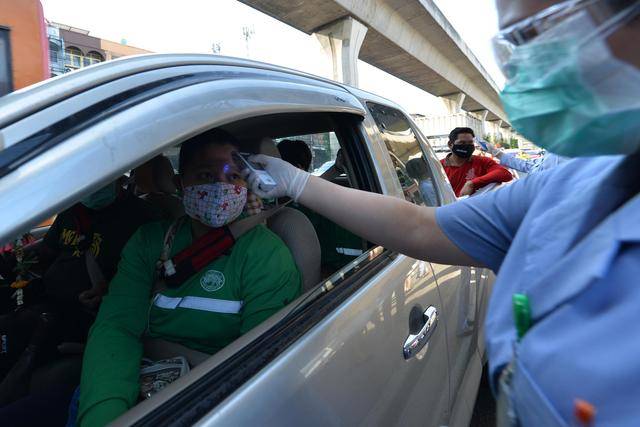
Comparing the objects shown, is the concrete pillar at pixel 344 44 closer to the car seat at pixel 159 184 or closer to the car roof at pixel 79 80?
the car seat at pixel 159 184

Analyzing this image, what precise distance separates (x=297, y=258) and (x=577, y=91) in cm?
127

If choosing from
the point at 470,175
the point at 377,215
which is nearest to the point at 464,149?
the point at 470,175

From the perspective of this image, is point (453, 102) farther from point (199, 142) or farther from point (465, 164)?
point (199, 142)

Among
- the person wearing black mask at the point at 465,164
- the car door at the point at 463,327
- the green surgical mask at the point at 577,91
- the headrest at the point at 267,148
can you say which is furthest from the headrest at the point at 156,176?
the person wearing black mask at the point at 465,164

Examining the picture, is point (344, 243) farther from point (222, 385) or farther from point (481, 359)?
point (222, 385)

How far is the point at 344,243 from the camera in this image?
8.18ft

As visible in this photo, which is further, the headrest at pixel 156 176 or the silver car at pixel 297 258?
the headrest at pixel 156 176

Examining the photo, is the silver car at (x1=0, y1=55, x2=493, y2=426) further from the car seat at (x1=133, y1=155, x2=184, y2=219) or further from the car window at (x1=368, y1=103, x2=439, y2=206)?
the car seat at (x1=133, y1=155, x2=184, y2=219)

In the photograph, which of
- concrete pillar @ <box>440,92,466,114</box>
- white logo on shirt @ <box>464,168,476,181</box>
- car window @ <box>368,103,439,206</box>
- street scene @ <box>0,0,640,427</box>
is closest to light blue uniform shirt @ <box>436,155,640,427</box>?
street scene @ <box>0,0,640,427</box>

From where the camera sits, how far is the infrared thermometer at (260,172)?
1508 mm

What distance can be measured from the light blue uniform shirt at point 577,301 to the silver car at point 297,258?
0.54m

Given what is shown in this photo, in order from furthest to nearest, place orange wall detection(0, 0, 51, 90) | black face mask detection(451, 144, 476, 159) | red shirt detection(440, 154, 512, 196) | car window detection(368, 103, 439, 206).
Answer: black face mask detection(451, 144, 476, 159), red shirt detection(440, 154, 512, 196), orange wall detection(0, 0, 51, 90), car window detection(368, 103, 439, 206)

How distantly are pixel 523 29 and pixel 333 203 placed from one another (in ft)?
2.72

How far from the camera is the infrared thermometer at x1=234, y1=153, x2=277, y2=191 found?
59.4 inches
